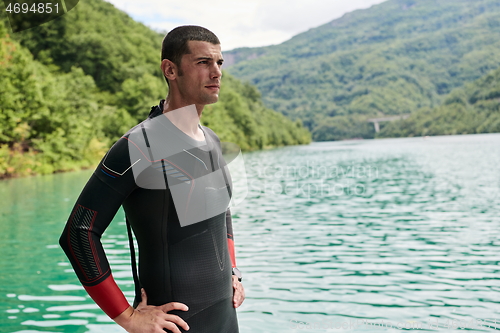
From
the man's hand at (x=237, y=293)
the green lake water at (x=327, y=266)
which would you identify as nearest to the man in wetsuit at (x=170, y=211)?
the man's hand at (x=237, y=293)

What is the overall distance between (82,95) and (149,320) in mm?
46233

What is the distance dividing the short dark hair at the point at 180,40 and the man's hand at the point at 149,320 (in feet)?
2.64

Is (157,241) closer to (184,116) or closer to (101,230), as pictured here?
(101,230)

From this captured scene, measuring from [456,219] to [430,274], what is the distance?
17.4 ft

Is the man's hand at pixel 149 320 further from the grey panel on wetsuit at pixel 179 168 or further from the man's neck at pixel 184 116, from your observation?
the man's neck at pixel 184 116

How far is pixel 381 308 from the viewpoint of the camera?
6008mm

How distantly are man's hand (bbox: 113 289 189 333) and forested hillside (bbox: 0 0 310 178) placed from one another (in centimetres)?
2743

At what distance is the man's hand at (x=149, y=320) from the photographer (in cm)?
165

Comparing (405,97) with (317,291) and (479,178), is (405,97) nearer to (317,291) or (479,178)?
(479,178)

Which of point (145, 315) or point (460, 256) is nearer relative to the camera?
point (145, 315)

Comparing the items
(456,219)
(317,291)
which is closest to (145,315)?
(317,291)

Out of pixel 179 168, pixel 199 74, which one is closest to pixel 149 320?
pixel 179 168

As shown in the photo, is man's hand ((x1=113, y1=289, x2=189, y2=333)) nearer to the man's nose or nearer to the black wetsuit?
the black wetsuit

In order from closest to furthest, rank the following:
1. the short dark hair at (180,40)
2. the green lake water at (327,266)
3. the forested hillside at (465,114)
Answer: the short dark hair at (180,40) → the green lake water at (327,266) → the forested hillside at (465,114)
